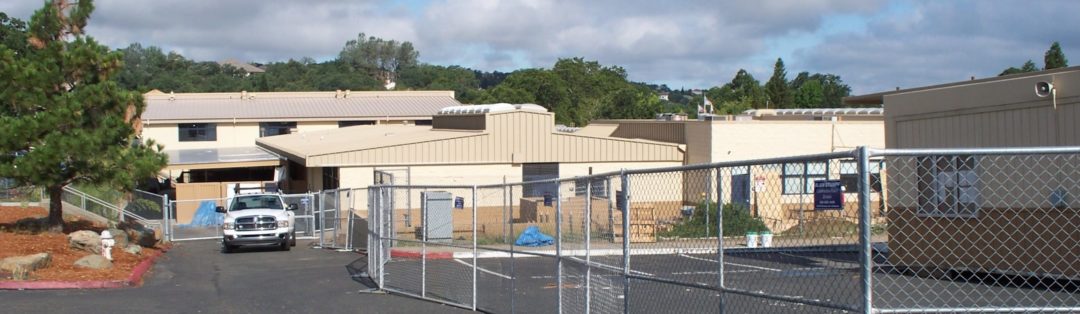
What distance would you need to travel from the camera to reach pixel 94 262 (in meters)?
20.3

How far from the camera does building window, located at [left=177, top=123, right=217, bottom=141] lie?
60562 millimetres

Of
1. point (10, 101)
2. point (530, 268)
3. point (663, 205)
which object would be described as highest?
point (10, 101)

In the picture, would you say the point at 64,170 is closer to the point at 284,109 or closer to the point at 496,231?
the point at 496,231

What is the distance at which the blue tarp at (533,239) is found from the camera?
14.8 m

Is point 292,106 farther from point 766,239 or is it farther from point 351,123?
point 766,239

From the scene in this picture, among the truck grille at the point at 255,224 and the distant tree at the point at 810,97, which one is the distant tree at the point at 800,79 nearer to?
the distant tree at the point at 810,97

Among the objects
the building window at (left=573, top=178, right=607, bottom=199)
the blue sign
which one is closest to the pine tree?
the building window at (left=573, top=178, right=607, bottom=199)

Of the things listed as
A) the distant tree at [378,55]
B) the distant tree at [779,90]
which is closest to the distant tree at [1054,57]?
the distant tree at [779,90]

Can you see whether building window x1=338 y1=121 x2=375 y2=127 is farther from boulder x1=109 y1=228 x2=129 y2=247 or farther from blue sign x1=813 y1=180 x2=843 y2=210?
blue sign x1=813 y1=180 x2=843 y2=210

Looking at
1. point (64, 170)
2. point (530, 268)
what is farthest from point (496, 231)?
point (64, 170)

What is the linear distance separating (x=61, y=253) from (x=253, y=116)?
41.0 metres

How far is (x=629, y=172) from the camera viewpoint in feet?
28.7

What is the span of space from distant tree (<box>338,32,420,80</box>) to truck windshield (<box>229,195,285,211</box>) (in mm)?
145149

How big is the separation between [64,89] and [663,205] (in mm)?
20091
